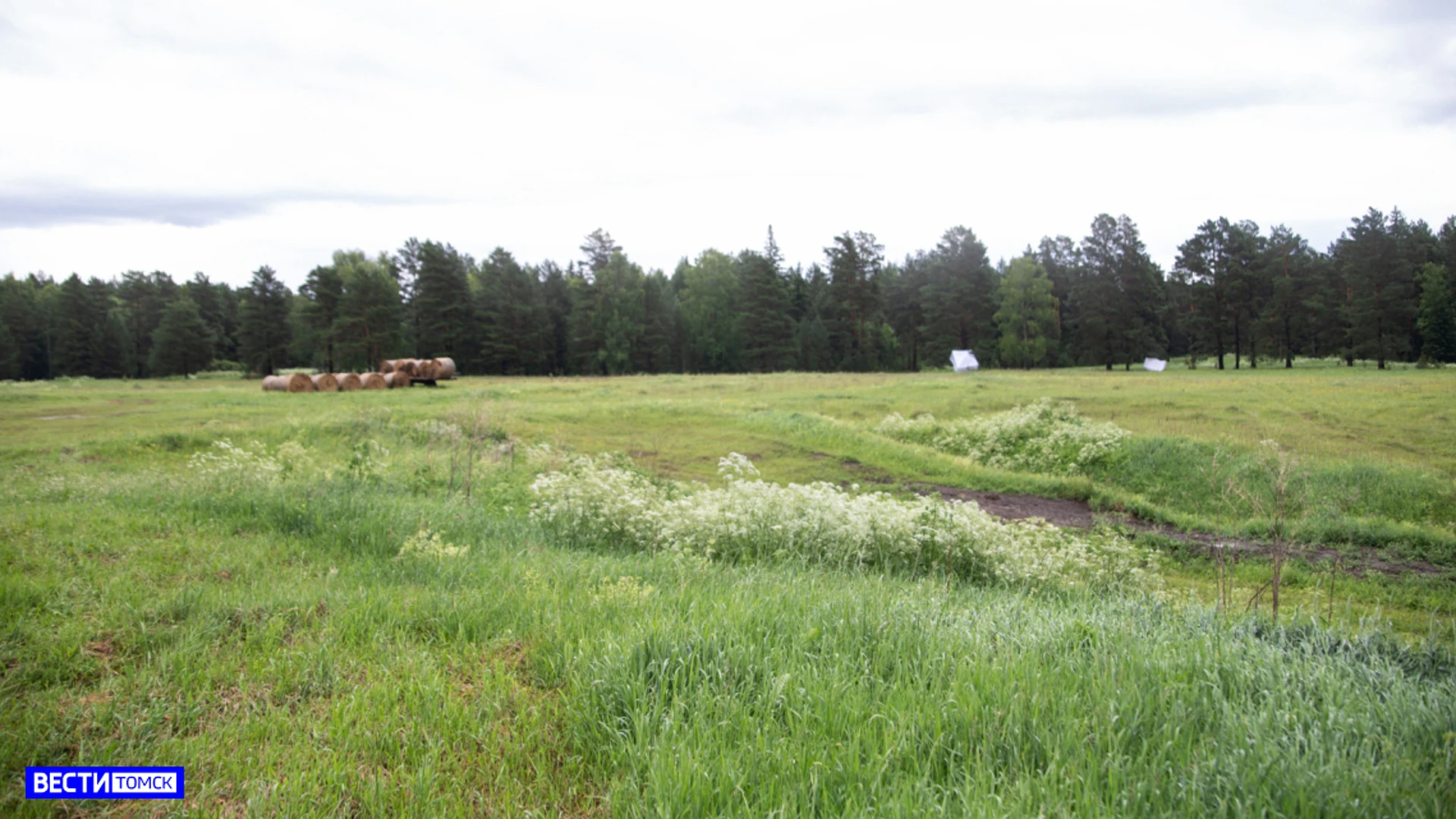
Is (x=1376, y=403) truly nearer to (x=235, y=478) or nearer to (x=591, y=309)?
(x=235, y=478)

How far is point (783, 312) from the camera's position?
75.2 m

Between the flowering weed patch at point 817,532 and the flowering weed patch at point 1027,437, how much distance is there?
11.2 meters

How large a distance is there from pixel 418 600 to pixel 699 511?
152 inches

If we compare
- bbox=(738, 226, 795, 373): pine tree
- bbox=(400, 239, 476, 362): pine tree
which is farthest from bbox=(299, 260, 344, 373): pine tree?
bbox=(738, 226, 795, 373): pine tree

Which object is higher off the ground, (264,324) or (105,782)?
(264,324)

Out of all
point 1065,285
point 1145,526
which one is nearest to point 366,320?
point 1145,526

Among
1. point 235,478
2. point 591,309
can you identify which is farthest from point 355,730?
point 591,309

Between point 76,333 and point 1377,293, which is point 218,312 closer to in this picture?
point 76,333

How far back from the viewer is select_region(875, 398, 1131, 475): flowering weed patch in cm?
2017

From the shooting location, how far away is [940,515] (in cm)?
884

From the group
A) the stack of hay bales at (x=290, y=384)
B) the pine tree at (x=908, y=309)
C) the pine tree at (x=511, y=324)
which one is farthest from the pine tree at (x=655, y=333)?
the stack of hay bales at (x=290, y=384)

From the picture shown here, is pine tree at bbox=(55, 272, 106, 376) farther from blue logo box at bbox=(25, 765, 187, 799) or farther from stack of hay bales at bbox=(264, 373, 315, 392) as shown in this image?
blue logo box at bbox=(25, 765, 187, 799)

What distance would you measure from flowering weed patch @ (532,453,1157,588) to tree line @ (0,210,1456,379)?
59142mm

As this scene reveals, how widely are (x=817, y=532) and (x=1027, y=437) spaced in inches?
653
